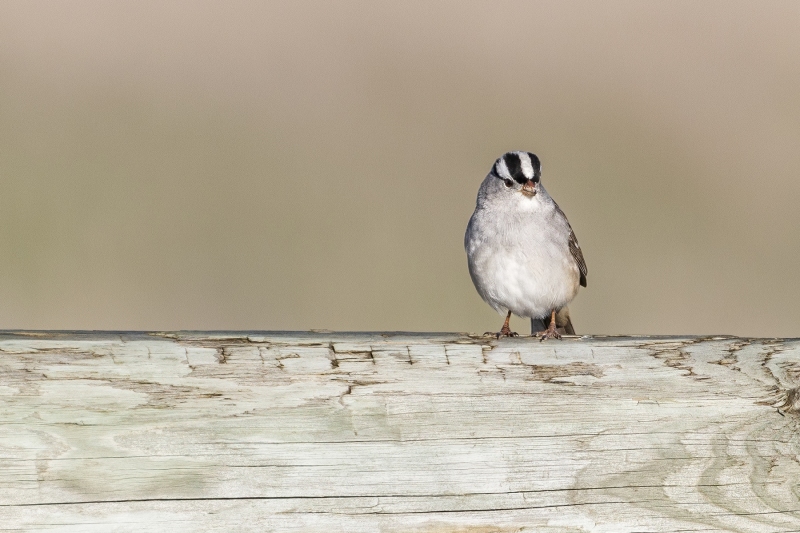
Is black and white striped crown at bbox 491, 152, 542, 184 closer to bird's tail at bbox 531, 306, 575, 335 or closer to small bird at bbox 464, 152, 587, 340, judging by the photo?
small bird at bbox 464, 152, 587, 340

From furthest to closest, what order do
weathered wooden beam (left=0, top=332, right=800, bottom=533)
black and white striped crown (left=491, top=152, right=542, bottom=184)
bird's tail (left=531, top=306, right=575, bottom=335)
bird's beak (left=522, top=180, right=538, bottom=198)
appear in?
bird's tail (left=531, top=306, right=575, bottom=335), bird's beak (left=522, top=180, right=538, bottom=198), black and white striped crown (left=491, top=152, right=542, bottom=184), weathered wooden beam (left=0, top=332, right=800, bottom=533)

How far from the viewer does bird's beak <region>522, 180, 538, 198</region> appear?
4.95 m

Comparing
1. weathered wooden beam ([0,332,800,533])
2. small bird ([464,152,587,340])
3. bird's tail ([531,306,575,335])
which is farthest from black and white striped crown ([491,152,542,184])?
weathered wooden beam ([0,332,800,533])

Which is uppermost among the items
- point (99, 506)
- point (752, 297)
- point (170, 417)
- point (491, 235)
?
point (752, 297)

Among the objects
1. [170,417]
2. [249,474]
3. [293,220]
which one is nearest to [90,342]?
[170,417]

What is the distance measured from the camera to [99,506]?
2.41m

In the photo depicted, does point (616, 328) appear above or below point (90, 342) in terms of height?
above

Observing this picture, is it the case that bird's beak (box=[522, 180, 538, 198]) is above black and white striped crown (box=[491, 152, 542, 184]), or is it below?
below

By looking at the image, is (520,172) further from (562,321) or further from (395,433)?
(395,433)

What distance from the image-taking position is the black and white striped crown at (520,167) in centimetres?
485

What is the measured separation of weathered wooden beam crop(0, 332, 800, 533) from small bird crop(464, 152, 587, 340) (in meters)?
2.17

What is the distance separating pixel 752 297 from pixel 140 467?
602 centimetres

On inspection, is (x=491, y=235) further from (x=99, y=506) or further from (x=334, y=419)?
(x=99, y=506)

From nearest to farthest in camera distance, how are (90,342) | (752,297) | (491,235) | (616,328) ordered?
1. (90,342)
2. (491,235)
3. (616,328)
4. (752,297)
